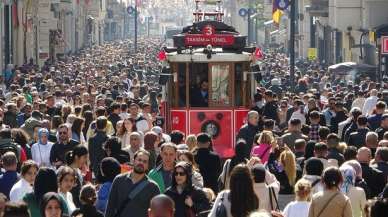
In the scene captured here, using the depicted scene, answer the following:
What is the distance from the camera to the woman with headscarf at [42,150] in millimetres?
17219

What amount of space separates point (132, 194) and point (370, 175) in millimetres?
3693

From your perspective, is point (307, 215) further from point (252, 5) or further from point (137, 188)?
point (252, 5)

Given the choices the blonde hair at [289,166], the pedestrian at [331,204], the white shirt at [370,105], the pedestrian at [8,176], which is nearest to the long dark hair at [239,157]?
the blonde hair at [289,166]

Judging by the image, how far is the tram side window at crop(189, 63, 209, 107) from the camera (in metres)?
24.1

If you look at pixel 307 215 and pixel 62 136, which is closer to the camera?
pixel 307 215

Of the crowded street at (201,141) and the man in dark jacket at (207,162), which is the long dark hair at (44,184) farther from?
the man in dark jacket at (207,162)

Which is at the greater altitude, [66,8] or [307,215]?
[66,8]

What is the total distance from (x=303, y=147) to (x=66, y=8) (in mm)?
74064

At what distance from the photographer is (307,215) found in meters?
11.8

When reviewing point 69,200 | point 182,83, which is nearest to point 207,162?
point 69,200

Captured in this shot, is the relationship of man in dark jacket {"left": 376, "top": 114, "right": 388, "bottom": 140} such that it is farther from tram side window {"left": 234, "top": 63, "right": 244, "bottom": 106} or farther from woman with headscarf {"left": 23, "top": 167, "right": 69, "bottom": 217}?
woman with headscarf {"left": 23, "top": 167, "right": 69, "bottom": 217}

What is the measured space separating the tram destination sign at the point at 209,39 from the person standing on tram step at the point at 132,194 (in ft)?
43.4

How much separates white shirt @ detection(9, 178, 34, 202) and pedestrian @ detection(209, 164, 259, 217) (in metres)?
2.60

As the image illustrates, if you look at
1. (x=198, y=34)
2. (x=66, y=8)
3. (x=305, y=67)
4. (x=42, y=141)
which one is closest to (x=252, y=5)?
(x=66, y=8)
